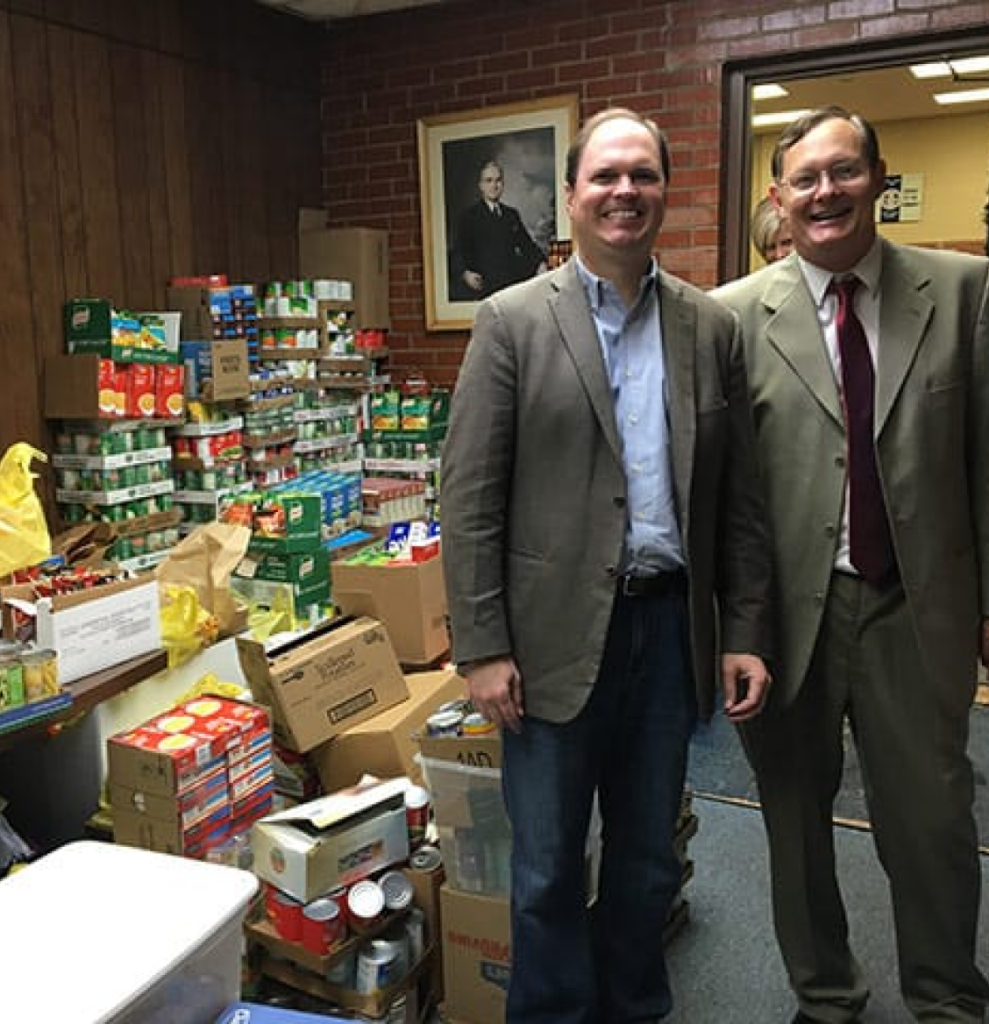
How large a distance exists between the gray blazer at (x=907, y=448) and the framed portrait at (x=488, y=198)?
258 cm

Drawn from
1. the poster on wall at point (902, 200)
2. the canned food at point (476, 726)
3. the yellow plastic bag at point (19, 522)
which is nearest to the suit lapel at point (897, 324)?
the canned food at point (476, 726)

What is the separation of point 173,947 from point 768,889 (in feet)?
5.56

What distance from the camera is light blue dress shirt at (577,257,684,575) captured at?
59.9 inches

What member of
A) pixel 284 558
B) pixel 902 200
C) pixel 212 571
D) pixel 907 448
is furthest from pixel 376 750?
pixel 902 200

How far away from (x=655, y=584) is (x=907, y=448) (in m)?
0.47

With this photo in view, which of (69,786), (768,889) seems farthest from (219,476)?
(768,889)

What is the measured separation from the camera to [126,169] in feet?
11.7

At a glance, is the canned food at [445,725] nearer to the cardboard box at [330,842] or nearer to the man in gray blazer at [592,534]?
the cardboard box at [330,842]

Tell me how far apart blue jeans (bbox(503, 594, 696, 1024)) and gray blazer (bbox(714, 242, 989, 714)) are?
25cm

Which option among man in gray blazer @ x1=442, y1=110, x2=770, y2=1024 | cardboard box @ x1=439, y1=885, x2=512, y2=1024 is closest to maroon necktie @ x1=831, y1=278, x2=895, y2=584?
man in gray blazer @ x1=442, y1=110, x2=770, y2=1024

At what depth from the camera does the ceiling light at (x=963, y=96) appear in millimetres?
6238

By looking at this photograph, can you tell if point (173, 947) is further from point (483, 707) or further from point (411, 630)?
point (411, 630)

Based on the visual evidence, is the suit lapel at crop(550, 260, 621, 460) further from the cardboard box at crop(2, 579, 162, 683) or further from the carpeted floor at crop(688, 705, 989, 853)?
the carpeted floor at crop(688, 705, 989, 853)

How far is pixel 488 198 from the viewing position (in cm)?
427
